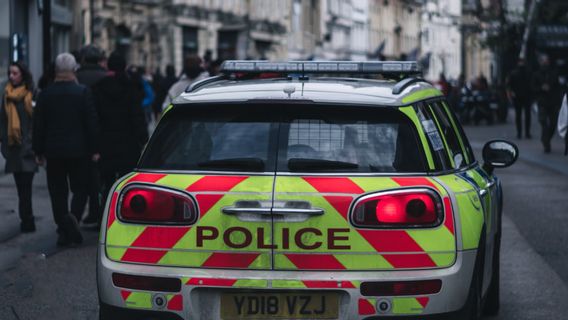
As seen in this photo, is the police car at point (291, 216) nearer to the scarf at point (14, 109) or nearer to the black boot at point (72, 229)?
the black boot at point (72, 229)

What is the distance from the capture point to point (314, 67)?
7238 millimetres

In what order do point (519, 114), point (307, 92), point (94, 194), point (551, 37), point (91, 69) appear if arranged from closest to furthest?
point (307, 92)
point (94, 194)
point (91, 69)
point (519, 114)
point (551, 37)

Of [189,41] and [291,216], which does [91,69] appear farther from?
[189,41]

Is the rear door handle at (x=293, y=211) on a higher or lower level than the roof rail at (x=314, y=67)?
lower

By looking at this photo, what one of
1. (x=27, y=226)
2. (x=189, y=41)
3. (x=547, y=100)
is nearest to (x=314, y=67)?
(x=27, y=226)

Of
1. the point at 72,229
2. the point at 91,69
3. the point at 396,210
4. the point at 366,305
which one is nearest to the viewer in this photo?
the point at 366,305

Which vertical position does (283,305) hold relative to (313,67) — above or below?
below

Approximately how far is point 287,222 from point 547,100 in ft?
72.0

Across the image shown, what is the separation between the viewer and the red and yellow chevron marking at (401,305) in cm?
587

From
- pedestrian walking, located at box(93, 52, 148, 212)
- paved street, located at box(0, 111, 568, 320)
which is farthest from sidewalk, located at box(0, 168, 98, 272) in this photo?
pedestrian walking, located at box(93, 52, 148, 212)

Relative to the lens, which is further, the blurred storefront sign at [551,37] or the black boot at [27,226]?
the blurred storefront sign at [551,37]

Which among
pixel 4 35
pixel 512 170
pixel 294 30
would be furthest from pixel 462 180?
pixel 294 30

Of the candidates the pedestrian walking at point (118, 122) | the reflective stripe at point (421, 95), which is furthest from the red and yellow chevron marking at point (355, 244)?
the pedestrian walking at point (118, 122)

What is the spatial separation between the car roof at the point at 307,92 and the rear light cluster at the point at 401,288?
81 cm
